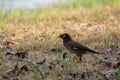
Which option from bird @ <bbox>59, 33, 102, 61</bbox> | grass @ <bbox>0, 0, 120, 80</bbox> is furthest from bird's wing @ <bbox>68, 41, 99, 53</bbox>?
grass @ <bbox>0, 0, 120, 80</bbox>

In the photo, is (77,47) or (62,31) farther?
(62,31)

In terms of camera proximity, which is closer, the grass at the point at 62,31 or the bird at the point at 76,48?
the grass at the point at 62,31

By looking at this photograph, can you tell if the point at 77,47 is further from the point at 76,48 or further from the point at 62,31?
the point at 62,31

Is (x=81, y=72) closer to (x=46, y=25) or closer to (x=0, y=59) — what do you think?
(x=0, y=59)

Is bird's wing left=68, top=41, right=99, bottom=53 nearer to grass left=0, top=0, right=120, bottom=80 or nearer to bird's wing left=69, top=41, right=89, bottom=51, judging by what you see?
bird's wing left=69, top=41, right=89, bottom=51

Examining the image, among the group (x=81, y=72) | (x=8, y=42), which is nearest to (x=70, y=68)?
(x=81, y=72)

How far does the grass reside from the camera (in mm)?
7480

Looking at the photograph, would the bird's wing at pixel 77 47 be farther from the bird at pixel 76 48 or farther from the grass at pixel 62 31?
the grass at pixel 62 31

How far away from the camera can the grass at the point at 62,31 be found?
24.5 feet

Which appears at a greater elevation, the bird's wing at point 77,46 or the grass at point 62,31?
the bird's wing at point 77,46

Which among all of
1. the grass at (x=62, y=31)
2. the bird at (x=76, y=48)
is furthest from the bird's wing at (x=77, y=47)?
the grass at (x=62, y=31)

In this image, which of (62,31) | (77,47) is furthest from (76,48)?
(62,31)

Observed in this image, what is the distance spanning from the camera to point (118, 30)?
956 cm

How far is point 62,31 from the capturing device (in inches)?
386
